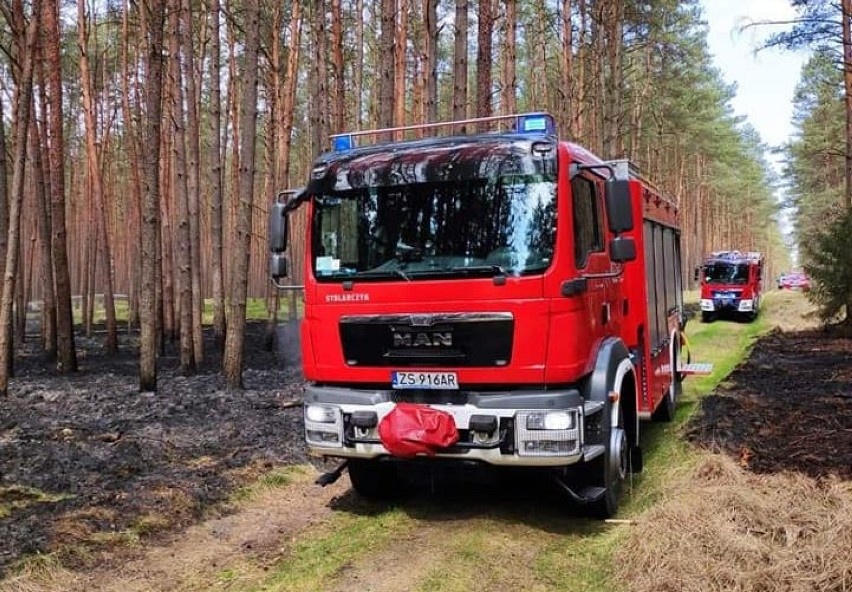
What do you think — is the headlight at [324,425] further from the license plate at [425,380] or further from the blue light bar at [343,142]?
the blue light bar at [343,142]

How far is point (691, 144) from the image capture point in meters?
45.9

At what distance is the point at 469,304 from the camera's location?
514 centimetres

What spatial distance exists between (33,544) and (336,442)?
2.22 meters

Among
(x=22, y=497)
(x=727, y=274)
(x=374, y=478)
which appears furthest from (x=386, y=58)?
(x=727, y=274)

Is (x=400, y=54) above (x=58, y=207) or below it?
above

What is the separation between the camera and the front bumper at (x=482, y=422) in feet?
16.3

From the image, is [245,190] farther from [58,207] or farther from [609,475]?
[609,475]

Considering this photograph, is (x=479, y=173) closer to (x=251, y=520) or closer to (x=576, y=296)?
(x=576, y=296)

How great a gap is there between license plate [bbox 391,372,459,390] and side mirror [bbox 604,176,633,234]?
1.61 metres

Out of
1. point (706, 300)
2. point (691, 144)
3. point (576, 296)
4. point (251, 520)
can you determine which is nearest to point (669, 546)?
point (576, 296)

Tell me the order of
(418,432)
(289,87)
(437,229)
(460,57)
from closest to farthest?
1. (418,432)
2. (437,229)
3. (460,57)
4. (289,87)

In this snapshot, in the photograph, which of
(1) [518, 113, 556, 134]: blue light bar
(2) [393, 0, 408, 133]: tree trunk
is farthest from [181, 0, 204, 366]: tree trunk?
(1) [518, 113, 556, 134]: blue light bar

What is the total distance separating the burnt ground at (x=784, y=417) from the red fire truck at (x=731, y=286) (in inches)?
507

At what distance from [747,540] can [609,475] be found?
1313mm
